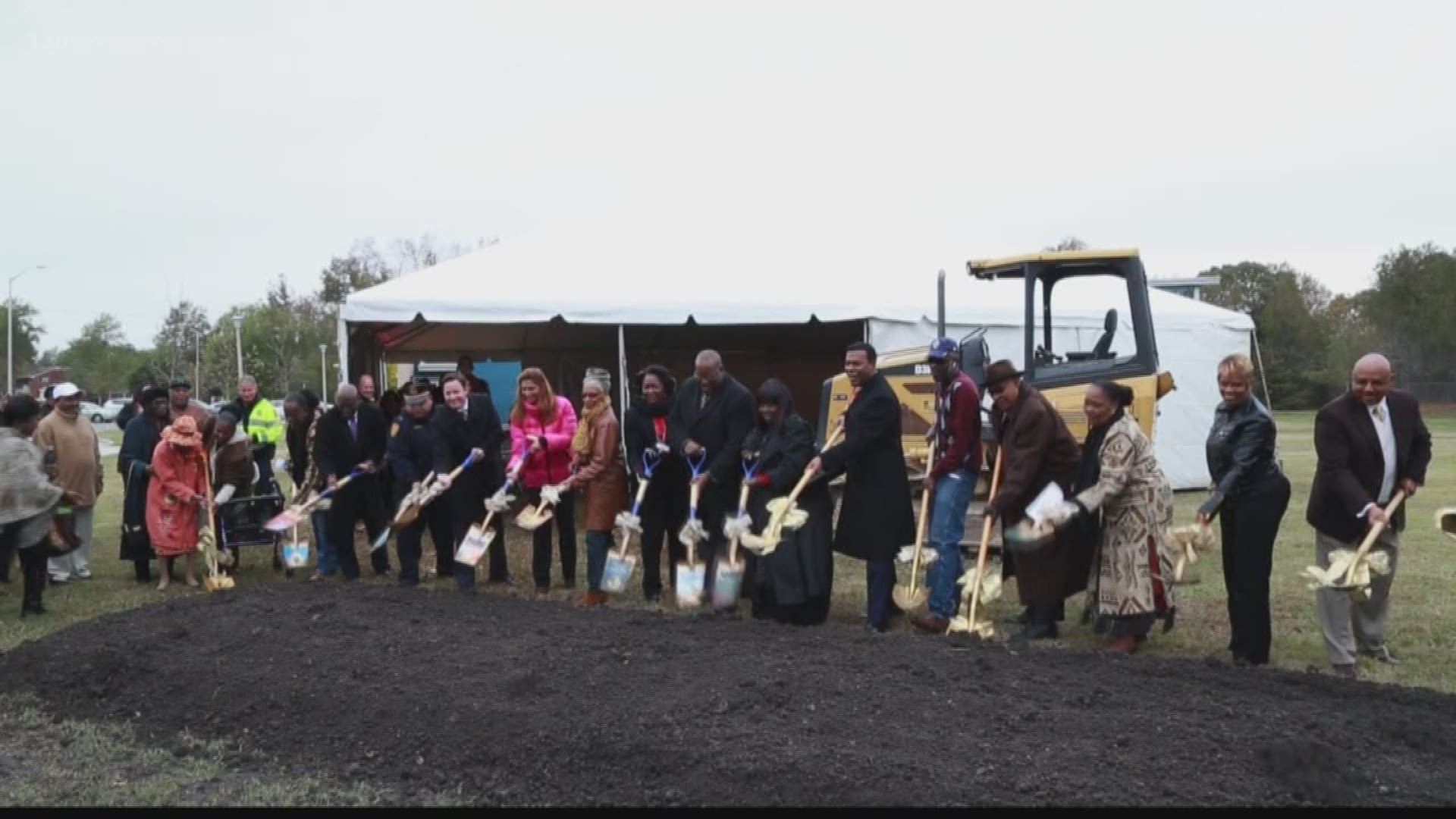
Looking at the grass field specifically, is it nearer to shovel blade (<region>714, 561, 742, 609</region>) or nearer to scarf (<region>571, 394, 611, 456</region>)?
shovel blade (<region>714, 561, 742, 609</region>)

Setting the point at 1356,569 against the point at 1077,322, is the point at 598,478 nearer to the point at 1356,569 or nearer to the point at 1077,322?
the point at 1356,569

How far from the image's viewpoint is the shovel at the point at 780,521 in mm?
6930

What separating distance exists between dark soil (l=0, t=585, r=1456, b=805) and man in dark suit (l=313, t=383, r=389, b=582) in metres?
2.50

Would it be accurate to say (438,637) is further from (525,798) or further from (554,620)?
(525,798)

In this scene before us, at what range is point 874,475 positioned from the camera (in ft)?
23.2

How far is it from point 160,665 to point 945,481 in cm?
420

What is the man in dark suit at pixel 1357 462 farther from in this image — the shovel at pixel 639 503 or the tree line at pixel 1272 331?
the tree line at pixel 1272 331

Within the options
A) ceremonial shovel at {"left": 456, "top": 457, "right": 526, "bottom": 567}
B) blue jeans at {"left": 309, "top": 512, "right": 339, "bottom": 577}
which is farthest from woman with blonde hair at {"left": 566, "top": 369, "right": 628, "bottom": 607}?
blue jeans at {"left": 309, "top": 512, "right": 339, "bottom": 577}

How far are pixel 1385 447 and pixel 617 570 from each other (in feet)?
14.0

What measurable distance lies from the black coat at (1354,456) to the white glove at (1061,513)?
108 centimetres

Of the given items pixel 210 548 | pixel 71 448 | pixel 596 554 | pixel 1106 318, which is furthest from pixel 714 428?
pixel 71 448

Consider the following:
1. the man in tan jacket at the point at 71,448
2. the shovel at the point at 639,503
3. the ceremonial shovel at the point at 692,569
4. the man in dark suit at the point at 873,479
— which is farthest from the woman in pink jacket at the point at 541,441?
the man in tan jacket at the point at 71,448

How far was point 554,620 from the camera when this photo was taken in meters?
6.84

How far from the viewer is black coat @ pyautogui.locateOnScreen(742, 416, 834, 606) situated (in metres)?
7.11
